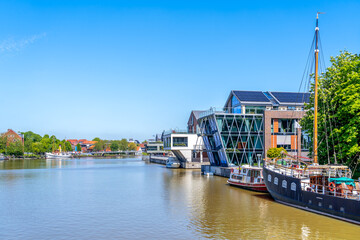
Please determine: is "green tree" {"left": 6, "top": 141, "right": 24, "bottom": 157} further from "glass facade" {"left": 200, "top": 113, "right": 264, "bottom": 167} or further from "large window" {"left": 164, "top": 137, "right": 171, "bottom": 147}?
"glass facade" {"left": 200, "top": 113, "right": 264, "bottom": 167}

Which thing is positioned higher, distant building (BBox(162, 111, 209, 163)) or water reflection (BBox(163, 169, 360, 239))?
distant building (BBox(162, 111, 209, 163))

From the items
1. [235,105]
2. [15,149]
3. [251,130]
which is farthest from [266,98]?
[15,149]

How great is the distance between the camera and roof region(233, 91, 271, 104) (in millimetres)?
72438

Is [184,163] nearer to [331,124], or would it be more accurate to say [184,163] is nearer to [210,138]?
[210,138]

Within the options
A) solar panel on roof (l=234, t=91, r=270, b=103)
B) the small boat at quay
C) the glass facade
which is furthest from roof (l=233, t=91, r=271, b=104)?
the small boat at quay

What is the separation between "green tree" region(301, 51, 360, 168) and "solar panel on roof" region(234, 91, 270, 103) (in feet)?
93.4

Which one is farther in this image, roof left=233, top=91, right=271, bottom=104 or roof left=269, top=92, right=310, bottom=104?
roof left=269, top=92, right=310, bottom=104

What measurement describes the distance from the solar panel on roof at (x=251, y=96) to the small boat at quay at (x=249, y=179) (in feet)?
82.7

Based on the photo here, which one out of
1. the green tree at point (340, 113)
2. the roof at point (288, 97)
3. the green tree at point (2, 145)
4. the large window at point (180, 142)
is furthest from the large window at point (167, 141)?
the green tree at point (2, 145)

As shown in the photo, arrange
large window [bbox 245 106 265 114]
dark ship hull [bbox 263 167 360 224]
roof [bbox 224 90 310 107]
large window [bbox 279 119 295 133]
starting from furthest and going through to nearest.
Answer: roof [bbox 224 90 310 107] < large window [bbox 245 106 265 114] < large window [bbox 279 119 295 133] < dark ship hull [bbox 263 167 360 224]

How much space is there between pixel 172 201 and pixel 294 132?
125 feet

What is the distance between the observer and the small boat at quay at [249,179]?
1770 inches

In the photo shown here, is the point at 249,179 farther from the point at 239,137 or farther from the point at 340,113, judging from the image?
the point at 239,137

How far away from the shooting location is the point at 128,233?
25.4 meters
